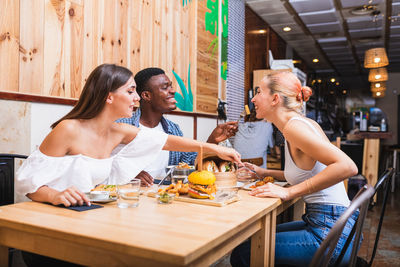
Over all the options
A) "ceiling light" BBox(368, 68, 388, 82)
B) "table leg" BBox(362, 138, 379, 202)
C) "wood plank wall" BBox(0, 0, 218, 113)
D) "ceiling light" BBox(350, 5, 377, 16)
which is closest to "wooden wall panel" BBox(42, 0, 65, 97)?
"wood plank wall" BBox(0, 0, 218, 113)

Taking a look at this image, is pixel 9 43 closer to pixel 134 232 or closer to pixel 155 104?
pixel 155 104

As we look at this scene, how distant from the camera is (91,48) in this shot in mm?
2852

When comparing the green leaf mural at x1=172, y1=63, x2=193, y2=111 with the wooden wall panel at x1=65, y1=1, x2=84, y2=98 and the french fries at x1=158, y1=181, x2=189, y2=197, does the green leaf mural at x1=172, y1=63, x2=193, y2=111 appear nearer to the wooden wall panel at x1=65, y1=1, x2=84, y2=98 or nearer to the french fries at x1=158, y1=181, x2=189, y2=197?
the wooden wall panel at x1=65, y1=1, x2=84, y2=98

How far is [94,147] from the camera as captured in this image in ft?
5.53

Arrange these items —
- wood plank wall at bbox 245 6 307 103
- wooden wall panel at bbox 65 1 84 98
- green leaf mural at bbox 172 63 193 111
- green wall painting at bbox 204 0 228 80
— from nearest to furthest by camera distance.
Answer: wooden wall panel at bbox 65 1 84 98 < green leaf mural at bbox 172 63 193 111 < green wall painting at bbox 204 0 228 80 < wood plank wall at bbox 245 6 307 103

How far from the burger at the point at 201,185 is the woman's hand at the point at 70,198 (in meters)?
0.43

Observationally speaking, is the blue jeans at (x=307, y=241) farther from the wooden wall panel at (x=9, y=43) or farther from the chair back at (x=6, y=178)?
the wooden wall panel at (x=9, y=43)

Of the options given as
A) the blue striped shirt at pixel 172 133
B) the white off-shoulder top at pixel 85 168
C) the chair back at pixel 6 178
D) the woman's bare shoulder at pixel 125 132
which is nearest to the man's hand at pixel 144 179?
the white off-shoulder top at pixel 85 168

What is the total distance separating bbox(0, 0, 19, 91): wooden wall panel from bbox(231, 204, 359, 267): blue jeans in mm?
1717

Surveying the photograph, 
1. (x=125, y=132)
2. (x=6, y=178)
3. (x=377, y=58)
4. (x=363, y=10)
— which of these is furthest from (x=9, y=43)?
(x=377, y=58)

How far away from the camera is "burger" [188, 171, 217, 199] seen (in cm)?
148

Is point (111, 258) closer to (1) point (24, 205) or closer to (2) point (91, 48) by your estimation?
(1) point (24, 205)

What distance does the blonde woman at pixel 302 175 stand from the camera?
5.29 feet

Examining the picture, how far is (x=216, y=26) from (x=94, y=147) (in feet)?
12.8
